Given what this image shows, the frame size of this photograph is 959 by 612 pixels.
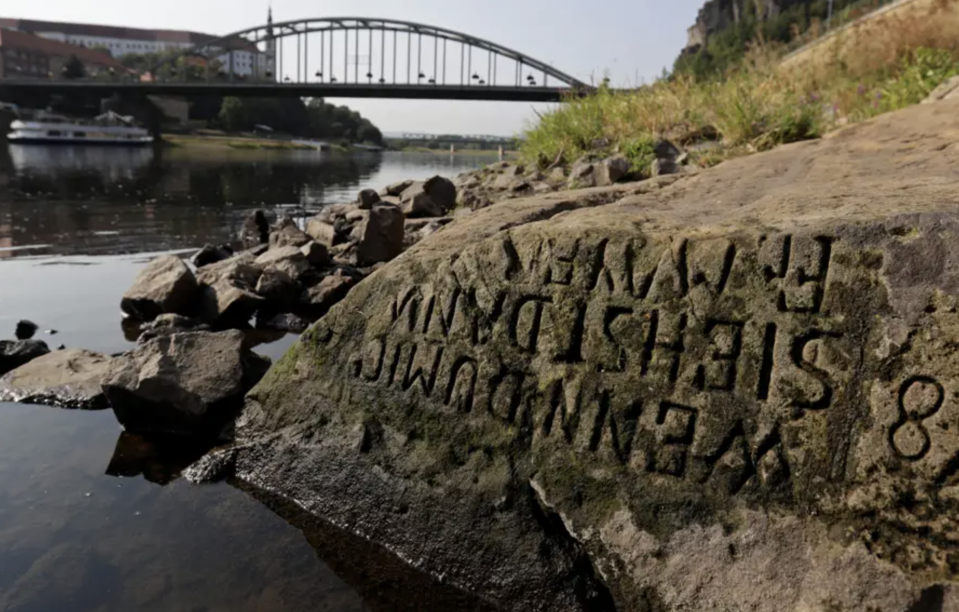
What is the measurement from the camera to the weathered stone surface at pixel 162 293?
21.0 ft

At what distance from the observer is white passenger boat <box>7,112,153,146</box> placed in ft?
183

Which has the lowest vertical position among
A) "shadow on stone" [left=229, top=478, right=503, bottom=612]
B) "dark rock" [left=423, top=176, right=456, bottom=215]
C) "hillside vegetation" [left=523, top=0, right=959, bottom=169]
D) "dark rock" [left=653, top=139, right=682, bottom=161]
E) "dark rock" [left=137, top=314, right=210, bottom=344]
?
"shadow on stone" [left=229, top=478, right=503, bottom=612]

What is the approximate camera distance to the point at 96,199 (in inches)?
702

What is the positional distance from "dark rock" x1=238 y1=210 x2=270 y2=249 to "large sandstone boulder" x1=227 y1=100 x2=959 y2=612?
824 centimetres

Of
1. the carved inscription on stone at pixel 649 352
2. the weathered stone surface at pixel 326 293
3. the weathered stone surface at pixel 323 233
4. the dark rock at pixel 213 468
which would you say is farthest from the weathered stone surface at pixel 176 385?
the weathered stone surface at pixel 323 233

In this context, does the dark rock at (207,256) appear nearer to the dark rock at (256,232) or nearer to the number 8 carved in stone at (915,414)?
the dark rock at (256,232)

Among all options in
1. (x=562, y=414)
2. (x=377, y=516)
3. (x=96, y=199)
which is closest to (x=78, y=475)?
(x=377, y=516)

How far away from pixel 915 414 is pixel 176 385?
3.46m

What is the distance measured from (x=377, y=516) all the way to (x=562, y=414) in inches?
37.0

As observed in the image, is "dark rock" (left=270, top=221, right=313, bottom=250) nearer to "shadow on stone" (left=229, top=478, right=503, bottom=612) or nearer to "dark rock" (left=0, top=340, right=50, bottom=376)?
"dark rock" (left=0, top=340, right=50, bottom=376)

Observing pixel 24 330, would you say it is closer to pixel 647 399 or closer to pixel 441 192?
pixel 647 399

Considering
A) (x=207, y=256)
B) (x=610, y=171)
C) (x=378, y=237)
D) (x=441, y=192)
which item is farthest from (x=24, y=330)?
(x=441, y=192)

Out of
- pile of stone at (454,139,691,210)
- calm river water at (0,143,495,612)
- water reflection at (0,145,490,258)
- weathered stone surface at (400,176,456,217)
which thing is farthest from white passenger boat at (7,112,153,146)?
calm river water at (0,143,495,612)

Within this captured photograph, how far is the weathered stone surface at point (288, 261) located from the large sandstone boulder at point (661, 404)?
4.19 metres
